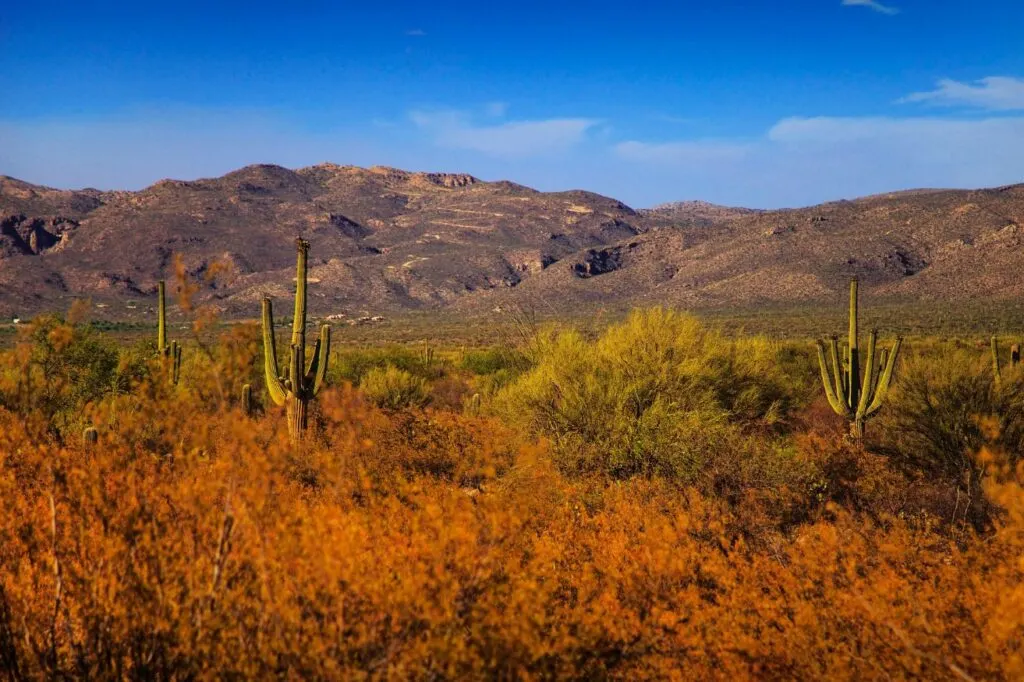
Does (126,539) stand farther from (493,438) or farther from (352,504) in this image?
(493,438)

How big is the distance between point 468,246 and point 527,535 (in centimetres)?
11885

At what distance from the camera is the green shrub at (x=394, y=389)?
24.3m

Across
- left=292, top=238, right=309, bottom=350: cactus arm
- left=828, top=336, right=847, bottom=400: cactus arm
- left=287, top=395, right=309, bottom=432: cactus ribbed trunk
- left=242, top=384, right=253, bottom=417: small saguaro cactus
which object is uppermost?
left=292, top=238, right=309, bottom=350: cactus arm

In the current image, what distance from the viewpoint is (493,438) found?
15.4 meters

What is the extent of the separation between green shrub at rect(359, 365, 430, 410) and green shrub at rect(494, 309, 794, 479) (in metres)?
6.22

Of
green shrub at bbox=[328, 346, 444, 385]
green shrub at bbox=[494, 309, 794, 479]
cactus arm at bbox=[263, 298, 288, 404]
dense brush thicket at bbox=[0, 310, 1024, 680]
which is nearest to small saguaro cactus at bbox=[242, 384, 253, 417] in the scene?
cactus arm at bbox=[263, 298, 288, 404]

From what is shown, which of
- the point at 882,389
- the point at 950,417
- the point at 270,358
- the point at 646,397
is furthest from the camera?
the point at 882,389

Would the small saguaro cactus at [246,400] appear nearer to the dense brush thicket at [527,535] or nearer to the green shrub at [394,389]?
the dense brush thicket at [527,535]

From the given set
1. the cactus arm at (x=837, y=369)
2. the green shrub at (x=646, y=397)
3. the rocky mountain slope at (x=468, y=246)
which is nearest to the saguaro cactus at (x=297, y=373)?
the green shrub at (x=646, y=397)

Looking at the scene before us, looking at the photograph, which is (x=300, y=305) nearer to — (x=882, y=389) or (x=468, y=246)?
(x=882, y=389)

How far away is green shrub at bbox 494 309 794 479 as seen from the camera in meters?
13.9

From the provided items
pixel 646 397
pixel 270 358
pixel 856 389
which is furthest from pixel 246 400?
pixel 856 389

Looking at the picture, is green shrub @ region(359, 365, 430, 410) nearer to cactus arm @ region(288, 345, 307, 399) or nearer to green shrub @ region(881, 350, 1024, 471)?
cactus arm @ region(288, 345, 307, 399)

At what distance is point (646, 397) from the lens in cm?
1602
